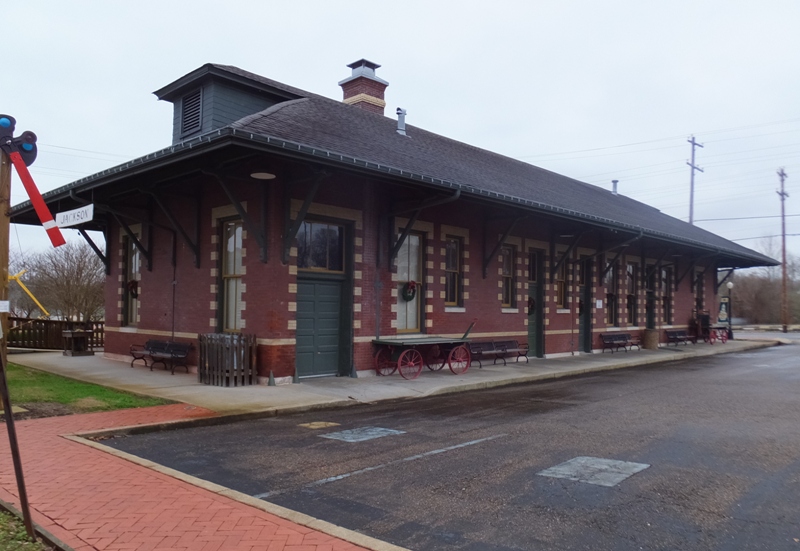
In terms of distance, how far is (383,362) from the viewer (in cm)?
1456

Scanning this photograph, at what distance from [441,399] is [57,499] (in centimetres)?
767

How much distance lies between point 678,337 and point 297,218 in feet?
68.7

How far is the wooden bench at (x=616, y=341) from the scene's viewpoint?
22853 millimetres

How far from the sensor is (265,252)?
12.6 metres

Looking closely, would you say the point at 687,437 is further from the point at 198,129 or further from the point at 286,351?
the point at 198,129

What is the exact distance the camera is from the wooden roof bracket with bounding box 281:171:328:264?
12.0 m

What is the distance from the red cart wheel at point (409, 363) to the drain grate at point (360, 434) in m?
5.48

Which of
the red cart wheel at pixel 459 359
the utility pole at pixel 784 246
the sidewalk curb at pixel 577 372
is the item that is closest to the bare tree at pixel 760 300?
the utility pole at pixel 784 246

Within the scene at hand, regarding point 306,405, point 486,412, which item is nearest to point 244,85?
point 306,405

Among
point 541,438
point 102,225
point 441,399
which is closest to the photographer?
point 541,438

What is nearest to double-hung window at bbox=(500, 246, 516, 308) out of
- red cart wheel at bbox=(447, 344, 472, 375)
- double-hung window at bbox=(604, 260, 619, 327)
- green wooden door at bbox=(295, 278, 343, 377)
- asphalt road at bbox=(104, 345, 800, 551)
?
red cart wheel at bbox=(447, 344, 472, 375)

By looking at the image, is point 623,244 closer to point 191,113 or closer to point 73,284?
point 191,113

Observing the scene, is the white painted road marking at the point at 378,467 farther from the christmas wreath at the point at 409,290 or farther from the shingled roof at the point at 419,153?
the christmas wreath at the point at 409,290

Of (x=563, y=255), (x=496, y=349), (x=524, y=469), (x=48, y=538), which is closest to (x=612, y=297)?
(x=563, y=255)
